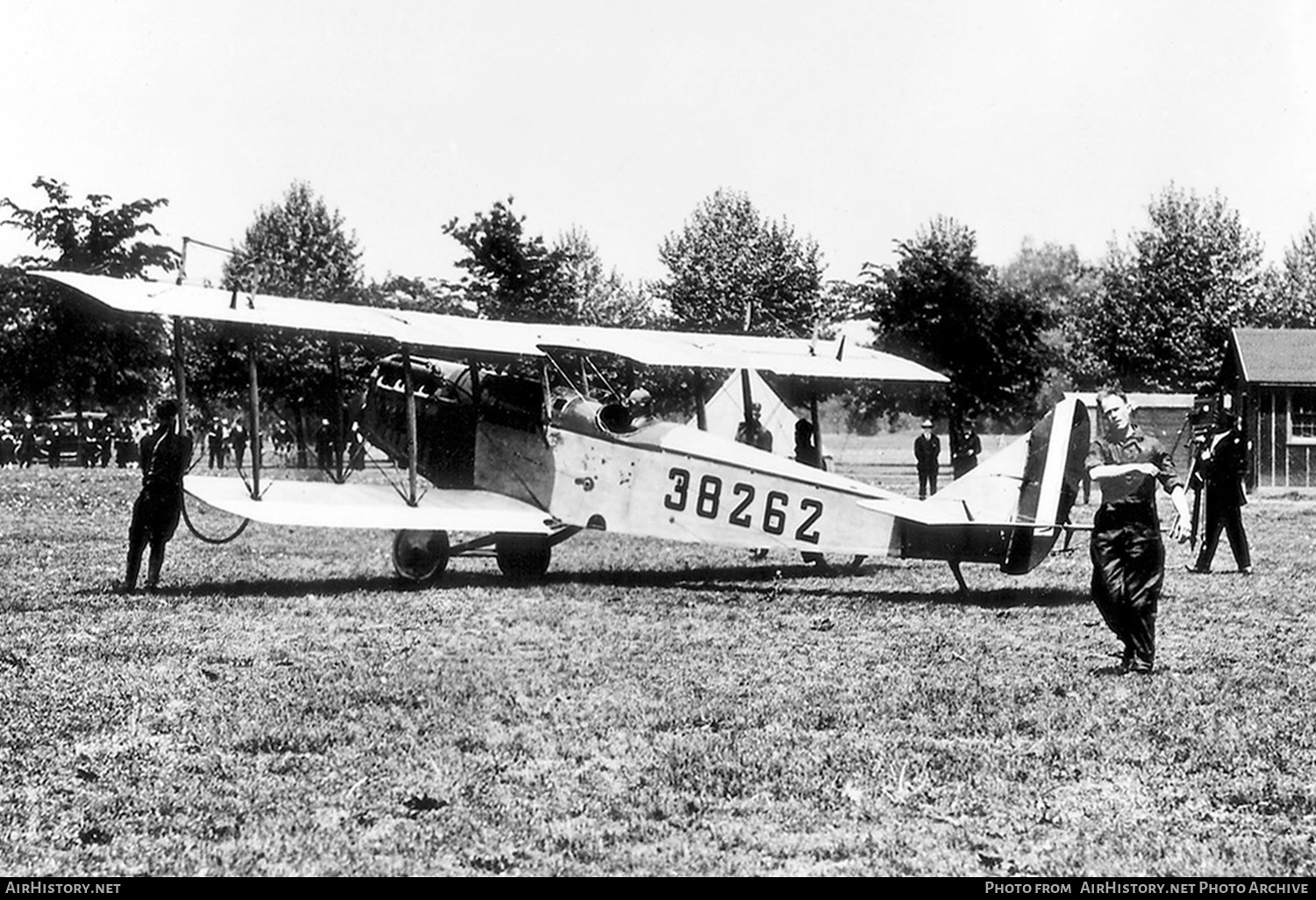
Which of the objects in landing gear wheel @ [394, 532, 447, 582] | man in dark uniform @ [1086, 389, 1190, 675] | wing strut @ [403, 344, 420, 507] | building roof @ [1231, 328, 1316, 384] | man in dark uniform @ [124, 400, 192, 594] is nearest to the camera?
man in dark uniform @ [1086, 389, 1190, 675]

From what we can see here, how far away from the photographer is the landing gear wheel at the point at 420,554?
44.5 feet

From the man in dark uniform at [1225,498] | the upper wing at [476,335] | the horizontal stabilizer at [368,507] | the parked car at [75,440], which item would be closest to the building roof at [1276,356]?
the man in dark uniform at [1225,498]

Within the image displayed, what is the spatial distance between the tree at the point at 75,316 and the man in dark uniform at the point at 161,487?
32.2 meters

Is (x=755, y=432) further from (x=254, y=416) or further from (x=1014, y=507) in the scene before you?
(x=254, y=416)

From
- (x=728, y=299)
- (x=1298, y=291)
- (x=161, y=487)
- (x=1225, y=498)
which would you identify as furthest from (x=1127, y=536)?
(x=1298, y=291)

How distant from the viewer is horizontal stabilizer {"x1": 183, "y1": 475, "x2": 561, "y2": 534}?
41.8ft

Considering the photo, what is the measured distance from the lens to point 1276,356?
36531 millimetres

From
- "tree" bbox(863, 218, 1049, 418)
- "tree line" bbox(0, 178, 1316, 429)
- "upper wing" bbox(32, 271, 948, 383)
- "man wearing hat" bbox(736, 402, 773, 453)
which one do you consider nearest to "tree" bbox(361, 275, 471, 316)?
"tree line" bbox(0, 178, 1316, 429)

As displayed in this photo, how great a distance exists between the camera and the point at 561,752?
635 cm

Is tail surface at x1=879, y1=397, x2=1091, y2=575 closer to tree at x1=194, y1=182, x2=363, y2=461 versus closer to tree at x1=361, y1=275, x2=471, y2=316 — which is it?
tree at x1=194, y1=182, x2=363, y2=461

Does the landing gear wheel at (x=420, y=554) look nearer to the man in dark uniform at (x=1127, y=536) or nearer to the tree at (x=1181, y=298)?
the man in dark uniform at (x=1127, y=536)

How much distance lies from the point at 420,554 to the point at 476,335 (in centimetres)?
236

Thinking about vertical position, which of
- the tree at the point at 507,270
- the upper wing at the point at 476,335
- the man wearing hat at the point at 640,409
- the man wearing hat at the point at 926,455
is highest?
the tree at the point at 507,270

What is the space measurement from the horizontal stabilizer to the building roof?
89.2 ft
